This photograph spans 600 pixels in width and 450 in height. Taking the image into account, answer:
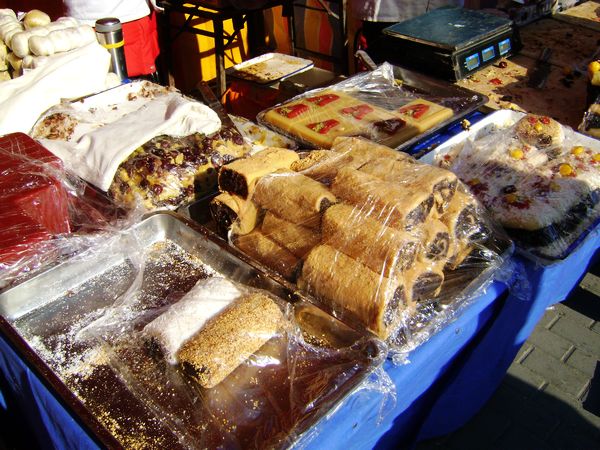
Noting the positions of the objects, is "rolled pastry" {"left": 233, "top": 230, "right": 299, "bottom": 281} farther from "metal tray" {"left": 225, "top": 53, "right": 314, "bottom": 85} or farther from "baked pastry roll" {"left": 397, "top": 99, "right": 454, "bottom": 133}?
"metal tray" {"left": 225, "top": 53, "right": 314, "bottom": 85}

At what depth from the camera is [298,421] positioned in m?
1.24

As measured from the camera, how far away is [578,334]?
285cm

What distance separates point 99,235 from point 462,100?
217cm

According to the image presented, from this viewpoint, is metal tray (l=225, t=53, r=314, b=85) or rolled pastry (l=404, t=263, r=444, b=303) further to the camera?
metal tray (l=225, t=53, r=314, b=85)

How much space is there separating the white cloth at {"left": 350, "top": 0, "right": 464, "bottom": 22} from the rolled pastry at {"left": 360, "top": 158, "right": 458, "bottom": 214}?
11.0 feet

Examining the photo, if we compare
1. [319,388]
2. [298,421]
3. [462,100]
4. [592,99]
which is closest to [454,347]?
[319,388]

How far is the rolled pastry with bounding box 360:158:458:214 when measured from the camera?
1.61 metres

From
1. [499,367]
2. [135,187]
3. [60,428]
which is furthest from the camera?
[499,367]

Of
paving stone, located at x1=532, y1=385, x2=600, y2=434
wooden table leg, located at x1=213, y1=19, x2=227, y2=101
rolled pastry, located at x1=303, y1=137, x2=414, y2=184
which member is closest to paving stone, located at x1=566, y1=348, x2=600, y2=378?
paving stone, located at x1=532, y1=385, x2=600, y2=434

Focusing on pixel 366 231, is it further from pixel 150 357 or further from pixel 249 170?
pixel 150 357

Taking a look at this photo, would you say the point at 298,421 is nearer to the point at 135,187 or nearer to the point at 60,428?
the point at 60,428

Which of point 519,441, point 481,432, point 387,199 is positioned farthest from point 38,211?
point 519,441

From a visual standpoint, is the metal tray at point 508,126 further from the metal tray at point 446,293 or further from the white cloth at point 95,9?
the white cloth at point 95,9

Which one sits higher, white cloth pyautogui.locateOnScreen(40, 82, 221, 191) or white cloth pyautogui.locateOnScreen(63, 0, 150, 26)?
white cloth pyautogui.locateOnScreen(63, 0, 150, 26)
